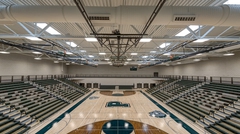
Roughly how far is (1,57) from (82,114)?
1356 centimetres

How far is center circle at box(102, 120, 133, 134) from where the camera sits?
27.0 ft

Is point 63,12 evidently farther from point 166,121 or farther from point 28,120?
point 166,121

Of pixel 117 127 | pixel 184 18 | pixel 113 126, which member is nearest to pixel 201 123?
pixel 117 127

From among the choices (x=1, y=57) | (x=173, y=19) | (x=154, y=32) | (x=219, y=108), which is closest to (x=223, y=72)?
(x=219, y=108)

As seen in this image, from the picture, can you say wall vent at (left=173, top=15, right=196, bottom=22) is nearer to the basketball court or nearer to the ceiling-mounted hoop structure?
the ceiling-mounted hoop structure

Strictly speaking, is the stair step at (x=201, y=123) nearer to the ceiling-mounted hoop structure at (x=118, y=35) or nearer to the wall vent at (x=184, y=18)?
the ceiling-mounted hoop structure at (x=118, y=35)

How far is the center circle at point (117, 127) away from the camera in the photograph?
8216mm

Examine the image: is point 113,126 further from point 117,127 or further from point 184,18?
point 184,18

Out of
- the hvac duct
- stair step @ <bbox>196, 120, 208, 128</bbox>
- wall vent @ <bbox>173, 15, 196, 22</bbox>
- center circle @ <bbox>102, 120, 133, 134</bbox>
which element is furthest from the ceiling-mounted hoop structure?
stair step @ <bbox>196, 120, 208, 128</bbox>

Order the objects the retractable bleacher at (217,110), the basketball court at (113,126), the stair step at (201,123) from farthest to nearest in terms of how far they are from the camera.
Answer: the stair step at (201,123), the basketball court at (113,126), the retractable bleacher at (217,110)

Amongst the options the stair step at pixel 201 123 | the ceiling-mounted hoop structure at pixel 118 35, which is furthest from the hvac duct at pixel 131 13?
the stair step at pixel 201 123

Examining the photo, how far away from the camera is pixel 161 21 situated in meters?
4.32

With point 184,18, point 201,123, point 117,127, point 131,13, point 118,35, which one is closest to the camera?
point 131,13

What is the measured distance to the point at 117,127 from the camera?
8.88 m
